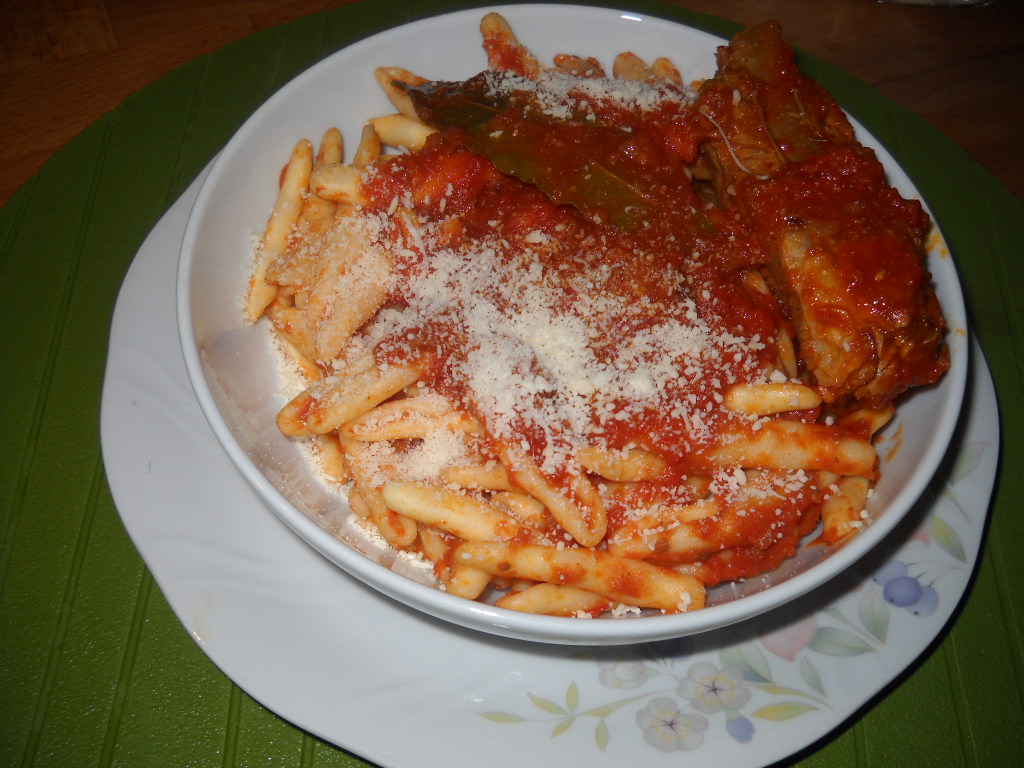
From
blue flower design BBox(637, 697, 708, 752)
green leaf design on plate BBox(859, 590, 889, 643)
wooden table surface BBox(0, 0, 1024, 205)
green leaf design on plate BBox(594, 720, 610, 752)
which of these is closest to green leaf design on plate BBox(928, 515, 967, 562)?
green leaf design on plate BBox(859, 590, 889, 643)

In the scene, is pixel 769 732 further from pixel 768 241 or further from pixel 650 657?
pixel 768 241

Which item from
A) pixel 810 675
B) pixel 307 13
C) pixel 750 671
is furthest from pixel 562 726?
pixel 307 13

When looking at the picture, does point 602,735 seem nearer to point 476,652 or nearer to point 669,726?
point 669,726

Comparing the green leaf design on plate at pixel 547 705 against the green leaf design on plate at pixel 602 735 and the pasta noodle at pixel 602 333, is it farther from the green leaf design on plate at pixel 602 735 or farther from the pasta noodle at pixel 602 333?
the pasta noodle at pixel 602 333

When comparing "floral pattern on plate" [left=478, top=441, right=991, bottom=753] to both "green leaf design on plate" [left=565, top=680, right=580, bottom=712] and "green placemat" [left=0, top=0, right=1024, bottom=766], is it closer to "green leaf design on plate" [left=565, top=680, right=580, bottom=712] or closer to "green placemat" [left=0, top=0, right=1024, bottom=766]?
"green leaf design on plate" [left=565, top=680, right=580, bottom=712]

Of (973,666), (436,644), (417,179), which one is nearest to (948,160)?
(973,666)
